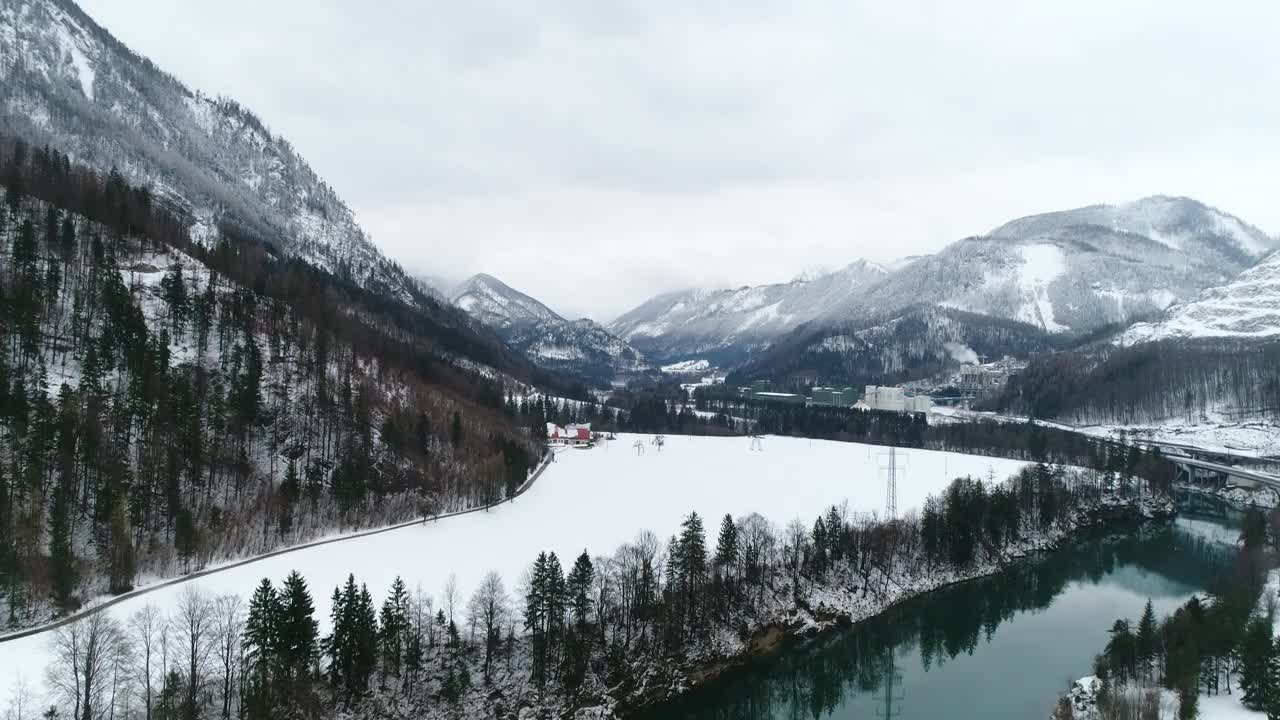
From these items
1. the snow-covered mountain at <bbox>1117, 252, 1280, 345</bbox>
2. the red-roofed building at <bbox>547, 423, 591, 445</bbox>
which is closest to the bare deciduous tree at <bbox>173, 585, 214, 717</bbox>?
the red-roofed building at <bbox>547, 423, 591, 445</bbox>

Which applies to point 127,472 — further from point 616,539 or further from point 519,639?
point 616,539

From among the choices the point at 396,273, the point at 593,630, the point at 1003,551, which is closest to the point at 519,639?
the point at 593,630

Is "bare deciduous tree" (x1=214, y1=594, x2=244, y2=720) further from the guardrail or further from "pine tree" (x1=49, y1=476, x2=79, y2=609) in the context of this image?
"pine tree" (x1=49, y1=476, x2=79, y2=609)

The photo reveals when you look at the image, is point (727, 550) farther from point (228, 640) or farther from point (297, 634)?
point (228, 640)

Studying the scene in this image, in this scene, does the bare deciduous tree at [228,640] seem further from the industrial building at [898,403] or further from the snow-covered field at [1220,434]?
the industrial building at [898,403]

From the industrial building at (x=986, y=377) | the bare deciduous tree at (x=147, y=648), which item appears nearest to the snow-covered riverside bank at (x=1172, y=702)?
the bare deciduous tree at (x=147, y=648)
